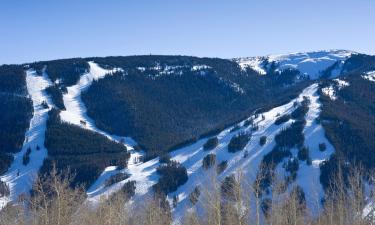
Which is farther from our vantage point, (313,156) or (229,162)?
(229,162)

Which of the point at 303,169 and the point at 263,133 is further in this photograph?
the point at 263,133

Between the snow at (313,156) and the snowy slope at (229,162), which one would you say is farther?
the snowy slope at (229,162)

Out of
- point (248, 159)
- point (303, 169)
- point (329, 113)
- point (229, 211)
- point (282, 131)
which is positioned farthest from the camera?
point (329, 113)

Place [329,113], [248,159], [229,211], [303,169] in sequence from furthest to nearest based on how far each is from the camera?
[329,113], [248,159], [303,169], [229,211]

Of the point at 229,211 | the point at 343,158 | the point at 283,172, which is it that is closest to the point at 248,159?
the point at 283,172

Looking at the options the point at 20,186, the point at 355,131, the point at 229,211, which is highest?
the point at 229,211

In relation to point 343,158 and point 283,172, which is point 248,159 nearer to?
point 283,172

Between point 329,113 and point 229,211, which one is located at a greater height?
point 229,211

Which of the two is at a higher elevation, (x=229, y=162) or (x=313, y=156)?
(x=313, y=156)

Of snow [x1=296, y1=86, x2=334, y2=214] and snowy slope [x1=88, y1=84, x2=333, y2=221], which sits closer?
snow [x1=296, y1=86, x2=334, y2=214]

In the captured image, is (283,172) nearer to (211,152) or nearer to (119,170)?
(211,152)

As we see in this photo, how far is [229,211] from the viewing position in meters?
64.6

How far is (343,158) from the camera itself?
6398 inches

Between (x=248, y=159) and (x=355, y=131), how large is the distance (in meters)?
39.1
